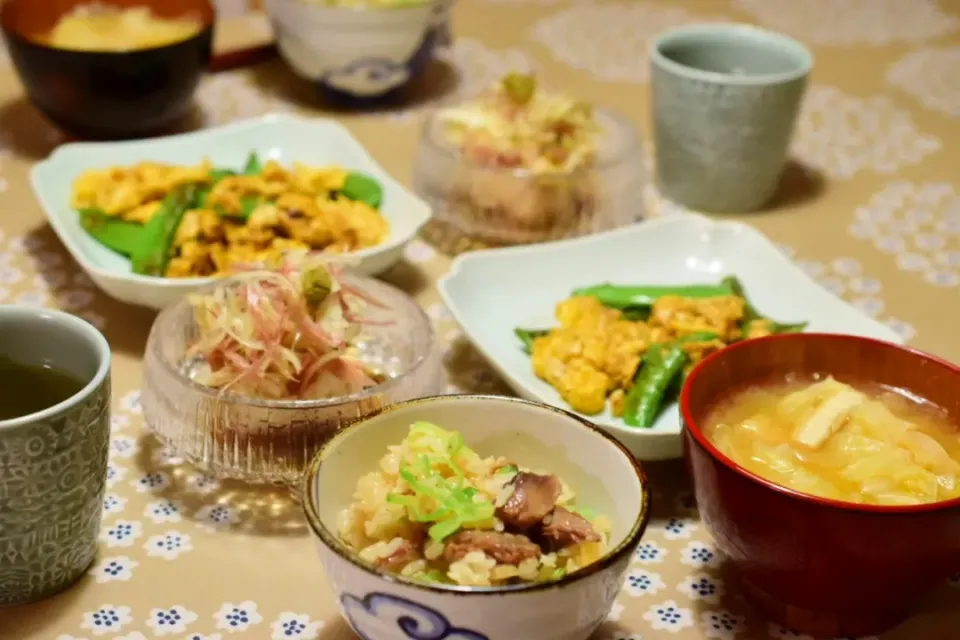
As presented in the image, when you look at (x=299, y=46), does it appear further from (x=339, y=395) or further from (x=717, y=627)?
(x=717, y=627)

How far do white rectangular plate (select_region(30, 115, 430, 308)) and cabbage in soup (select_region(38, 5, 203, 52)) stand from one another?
21 cm

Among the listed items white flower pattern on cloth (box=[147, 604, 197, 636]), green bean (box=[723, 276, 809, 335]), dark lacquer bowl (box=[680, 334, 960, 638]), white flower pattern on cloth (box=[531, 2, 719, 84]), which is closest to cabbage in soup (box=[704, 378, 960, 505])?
dark lacquer bowl (box=[680, 334, 960, 638])

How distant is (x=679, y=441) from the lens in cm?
113

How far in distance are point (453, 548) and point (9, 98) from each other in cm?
158

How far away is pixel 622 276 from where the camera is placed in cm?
152

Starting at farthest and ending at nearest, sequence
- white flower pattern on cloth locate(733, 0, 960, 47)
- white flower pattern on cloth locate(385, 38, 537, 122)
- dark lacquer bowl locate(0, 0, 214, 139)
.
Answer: white flower pattern on cloth locate(733, 0, 960, 47) → white flower pattern on cloth locate(385, 38, 537, 122) → dark lacquer bowl locate(0, 0, 214, 139)

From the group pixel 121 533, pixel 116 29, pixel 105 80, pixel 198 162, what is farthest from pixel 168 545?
pixel 116 29

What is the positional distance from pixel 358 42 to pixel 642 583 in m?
1.22

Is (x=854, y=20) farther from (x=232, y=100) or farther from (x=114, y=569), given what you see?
(x=114, y=569)

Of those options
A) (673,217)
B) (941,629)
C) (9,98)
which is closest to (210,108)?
(9,98)

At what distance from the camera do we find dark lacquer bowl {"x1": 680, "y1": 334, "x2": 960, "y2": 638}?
2.83ft

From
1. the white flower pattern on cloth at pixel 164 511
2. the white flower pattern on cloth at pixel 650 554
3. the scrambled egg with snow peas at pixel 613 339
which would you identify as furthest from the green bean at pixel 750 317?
the white flower pattern on cloth at pixel 164 511

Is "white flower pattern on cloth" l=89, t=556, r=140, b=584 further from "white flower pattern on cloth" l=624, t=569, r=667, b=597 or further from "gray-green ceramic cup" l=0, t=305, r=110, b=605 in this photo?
"white flower pattern on cloth" l=624, t=569, r=667, b=597

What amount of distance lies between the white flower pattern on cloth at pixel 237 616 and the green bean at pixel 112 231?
63 cm
